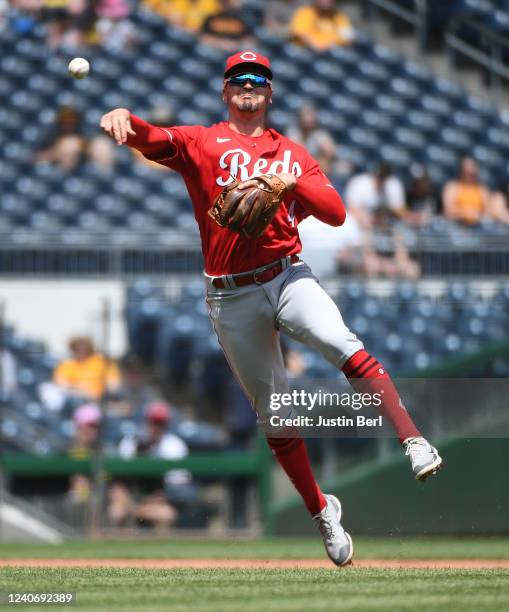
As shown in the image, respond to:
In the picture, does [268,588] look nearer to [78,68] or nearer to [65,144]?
[78,68]

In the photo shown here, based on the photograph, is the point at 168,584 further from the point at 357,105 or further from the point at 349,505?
the point at 357,105

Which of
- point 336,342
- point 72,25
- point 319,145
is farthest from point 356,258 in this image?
point 336,342

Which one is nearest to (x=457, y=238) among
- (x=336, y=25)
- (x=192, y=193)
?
(x=336, y=25)

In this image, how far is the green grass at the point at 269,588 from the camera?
3580 millimetres

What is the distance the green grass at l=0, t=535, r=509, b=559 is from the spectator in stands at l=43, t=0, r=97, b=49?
21.3ft

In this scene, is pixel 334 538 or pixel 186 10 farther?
pixel 186 10

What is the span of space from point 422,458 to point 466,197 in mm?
7358

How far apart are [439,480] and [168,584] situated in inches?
139

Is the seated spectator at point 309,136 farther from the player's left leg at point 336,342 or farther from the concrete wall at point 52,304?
the player's left leg at point 336,342

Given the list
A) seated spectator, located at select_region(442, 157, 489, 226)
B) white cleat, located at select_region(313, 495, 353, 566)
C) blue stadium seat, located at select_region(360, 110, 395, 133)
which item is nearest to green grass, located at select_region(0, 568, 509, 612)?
white cleat, located at select_region(313, 495, 353, 566)

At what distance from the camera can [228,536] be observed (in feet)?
28.6

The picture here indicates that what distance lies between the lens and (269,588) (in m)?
4.09

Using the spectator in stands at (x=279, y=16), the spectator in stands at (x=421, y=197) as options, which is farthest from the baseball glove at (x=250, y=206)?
the spectator in stands at (x=279, y=16)

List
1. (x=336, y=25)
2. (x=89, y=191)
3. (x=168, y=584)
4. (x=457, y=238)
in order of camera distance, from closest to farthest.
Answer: (x=168, y=584) → (x=457, y=238) → (x=89, y=191) → (x=336, y=25)
